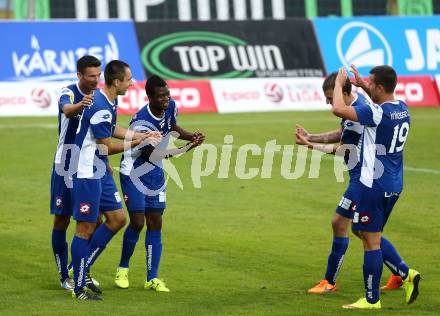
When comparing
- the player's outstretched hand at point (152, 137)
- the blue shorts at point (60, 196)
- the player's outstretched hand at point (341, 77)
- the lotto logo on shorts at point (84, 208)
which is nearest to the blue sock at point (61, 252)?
the blue shorts at point (60, 196)

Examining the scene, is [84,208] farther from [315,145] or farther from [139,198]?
[315,145]

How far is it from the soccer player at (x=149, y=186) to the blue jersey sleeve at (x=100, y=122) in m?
0.95

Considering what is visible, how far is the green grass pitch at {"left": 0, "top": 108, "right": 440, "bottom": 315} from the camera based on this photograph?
1186cm

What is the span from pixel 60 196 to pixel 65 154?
0.52m

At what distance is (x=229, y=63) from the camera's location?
3922 centimetres

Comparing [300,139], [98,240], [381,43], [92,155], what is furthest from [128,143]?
[381,43]

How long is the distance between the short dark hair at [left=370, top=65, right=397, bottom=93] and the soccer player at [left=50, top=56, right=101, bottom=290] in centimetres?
305

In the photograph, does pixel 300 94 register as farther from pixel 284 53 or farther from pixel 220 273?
pixel 220 273

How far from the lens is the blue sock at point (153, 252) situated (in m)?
12.7

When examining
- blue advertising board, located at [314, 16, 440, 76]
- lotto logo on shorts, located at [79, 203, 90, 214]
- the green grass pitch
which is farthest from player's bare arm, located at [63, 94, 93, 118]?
blue advertising board, located at [314, 16, 440, 76]

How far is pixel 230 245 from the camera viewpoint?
1580 centimetres

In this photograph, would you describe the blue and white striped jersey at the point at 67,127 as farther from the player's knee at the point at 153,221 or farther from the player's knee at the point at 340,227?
the player's knee at the point at 340,227

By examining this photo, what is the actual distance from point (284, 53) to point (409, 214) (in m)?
21.8

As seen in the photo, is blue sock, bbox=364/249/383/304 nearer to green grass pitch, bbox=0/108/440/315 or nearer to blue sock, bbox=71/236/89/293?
green grass pitch, bbox=0/108/440/315
